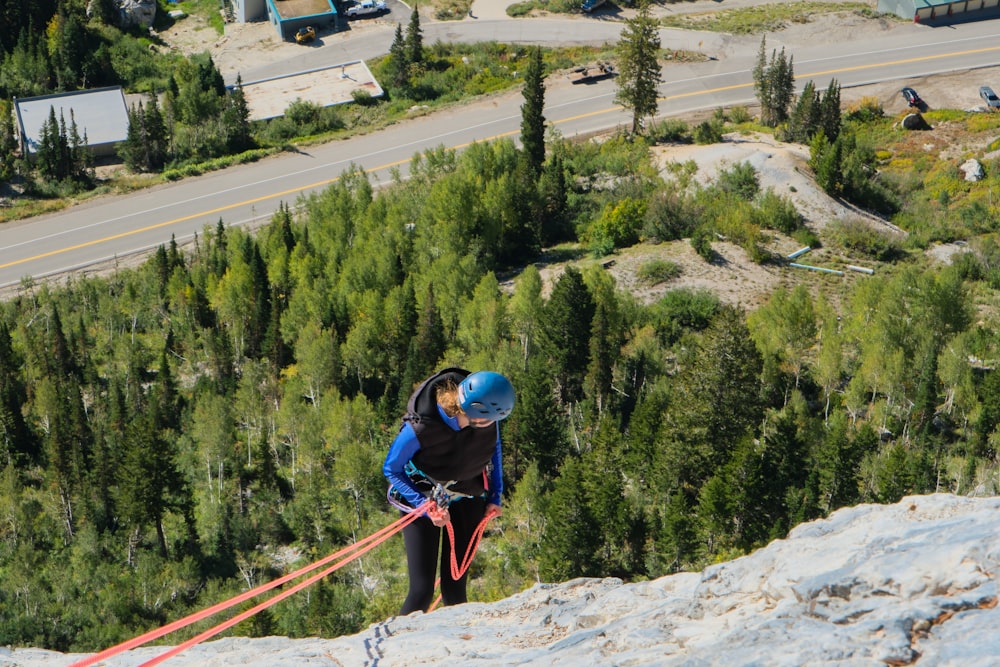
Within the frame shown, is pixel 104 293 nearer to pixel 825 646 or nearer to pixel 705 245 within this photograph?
pixel 705 245

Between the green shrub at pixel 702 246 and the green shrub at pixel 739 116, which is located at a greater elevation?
the green shrub at pixel 739 116

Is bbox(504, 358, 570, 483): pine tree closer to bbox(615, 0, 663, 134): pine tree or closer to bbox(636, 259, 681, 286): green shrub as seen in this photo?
bbox(636, 259, 681, 286): green shrub

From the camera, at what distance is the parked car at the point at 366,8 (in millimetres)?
87562

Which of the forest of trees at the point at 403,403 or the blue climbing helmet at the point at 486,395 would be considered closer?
the blue climbing helmet at the point at 486,395

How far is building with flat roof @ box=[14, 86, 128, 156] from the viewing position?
238 feet

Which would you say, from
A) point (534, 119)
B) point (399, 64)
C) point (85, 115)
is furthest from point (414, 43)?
point (85, 115)

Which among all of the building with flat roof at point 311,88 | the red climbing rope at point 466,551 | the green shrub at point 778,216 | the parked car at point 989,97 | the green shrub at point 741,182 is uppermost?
the red climbing rope at point 466,551

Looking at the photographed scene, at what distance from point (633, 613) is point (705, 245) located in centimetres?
4383

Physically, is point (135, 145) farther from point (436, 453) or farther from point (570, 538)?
point (436, 453)

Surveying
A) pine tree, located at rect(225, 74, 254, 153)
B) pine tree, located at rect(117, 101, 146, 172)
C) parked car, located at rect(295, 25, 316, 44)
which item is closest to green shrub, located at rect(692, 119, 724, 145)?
pine tree, located at rect(225, 74, 254, 153)

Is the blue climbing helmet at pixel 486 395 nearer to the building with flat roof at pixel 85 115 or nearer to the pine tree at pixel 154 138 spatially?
the pine tree at pixel 154 138

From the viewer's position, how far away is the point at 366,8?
87625 millimetres

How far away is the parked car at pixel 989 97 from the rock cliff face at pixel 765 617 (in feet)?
227

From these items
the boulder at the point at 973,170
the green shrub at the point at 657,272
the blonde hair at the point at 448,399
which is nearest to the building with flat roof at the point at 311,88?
the green shrub at the point at 657,272
